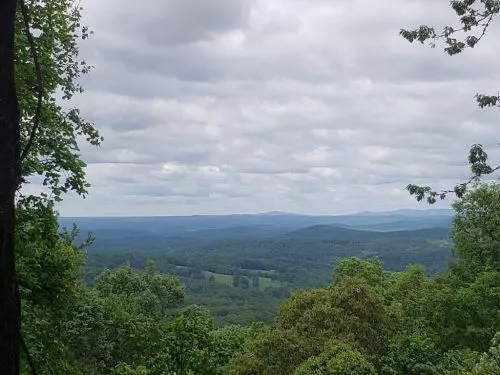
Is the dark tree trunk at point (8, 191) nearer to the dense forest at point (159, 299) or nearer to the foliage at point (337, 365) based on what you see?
the dense forest at point (159, 299)

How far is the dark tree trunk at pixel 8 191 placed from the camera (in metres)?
3.87

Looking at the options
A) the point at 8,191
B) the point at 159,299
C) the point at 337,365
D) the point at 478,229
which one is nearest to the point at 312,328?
the point at 337,365

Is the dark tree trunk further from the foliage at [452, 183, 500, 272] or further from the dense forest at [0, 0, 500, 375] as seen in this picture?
the foliage at [452, 183, 500, 272]

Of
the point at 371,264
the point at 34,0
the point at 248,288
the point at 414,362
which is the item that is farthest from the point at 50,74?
the point at 248,288

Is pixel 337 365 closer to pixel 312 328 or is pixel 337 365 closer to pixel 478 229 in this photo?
pixel 312 328

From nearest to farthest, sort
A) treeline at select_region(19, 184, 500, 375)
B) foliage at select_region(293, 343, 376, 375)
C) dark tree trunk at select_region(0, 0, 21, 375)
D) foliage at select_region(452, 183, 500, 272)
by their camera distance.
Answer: dark tree trunk at select_region(0, 0, 21, 375) → treeline at select_region(19, 184, 500, 375) → foliage at select_region(293, 343, 376, 375) → foliage at select_region(452, 183, 500, 272)

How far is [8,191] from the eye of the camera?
4035 millimetres

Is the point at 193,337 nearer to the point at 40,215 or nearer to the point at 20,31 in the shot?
the point at 40,215

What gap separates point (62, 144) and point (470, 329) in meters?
25.2

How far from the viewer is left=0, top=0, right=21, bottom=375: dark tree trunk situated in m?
3.87

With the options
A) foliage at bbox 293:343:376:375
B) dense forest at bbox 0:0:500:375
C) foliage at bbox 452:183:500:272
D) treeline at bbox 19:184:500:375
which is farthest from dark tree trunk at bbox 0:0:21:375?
foliage at bbox 452:183:500:272

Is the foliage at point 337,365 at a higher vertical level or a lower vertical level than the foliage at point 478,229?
lower

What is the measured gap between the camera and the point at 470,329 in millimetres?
28453

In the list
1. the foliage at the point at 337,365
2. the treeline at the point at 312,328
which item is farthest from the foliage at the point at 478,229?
the foliage at the point at 337,365
